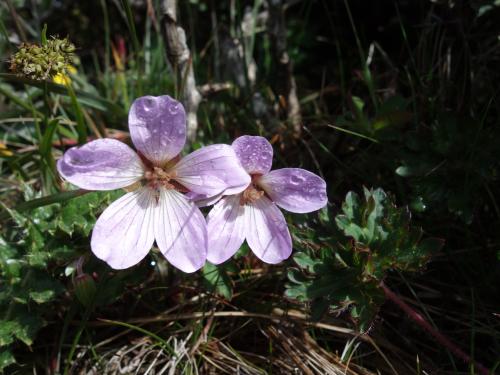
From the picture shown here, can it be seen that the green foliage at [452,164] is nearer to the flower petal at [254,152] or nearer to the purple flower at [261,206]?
the purple flower at [261,206]

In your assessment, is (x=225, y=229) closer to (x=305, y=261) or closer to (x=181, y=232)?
(x=181, y=232)

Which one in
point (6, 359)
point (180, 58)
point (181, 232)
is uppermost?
point (180, 58)

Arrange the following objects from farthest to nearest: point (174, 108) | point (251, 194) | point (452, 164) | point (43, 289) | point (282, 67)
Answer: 1. point (282, 67)
2. point (452, 164)
3. point (43, 289)
4. point (251, 194)
5. point (174, 108)

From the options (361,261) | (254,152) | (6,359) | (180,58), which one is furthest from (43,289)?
(361,261)

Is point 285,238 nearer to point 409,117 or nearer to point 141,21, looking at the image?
point 409,117

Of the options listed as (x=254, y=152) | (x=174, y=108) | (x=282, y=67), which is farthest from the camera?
(x=282, y=67)

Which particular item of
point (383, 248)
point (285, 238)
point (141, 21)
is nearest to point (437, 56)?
point (383, 248)

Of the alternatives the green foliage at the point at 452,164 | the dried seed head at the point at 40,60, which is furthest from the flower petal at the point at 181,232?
the green foliage at the point at 452,164

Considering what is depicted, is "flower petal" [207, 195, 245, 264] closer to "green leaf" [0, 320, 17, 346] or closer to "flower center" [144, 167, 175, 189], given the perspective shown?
"flower center" [144, 167, 175, 189]
